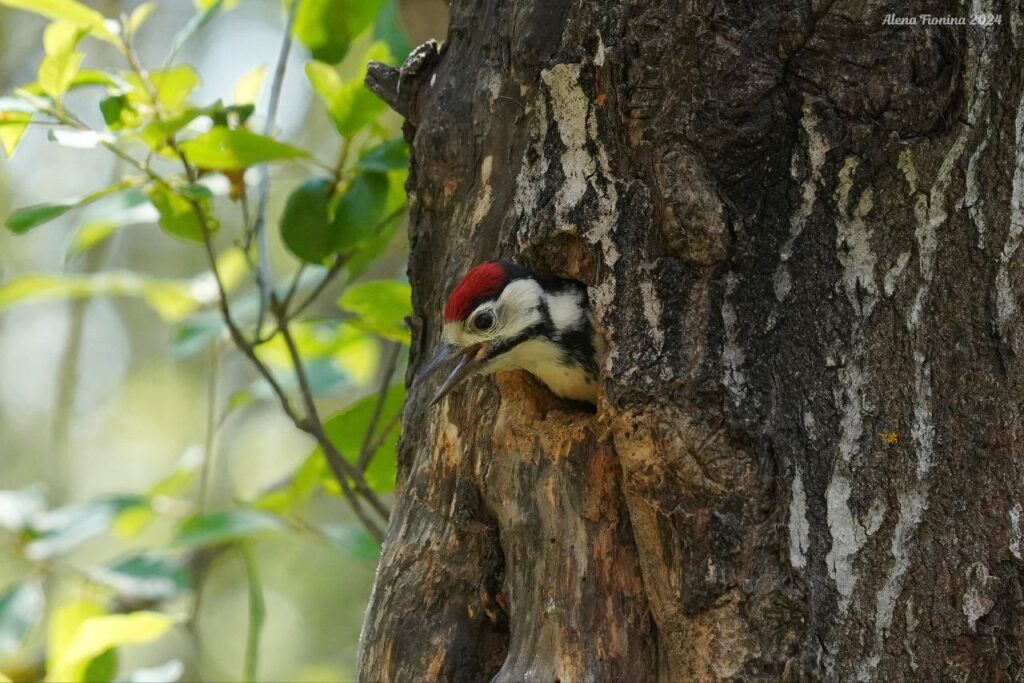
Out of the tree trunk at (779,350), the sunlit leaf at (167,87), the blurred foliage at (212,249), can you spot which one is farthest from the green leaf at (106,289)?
the tree trunk at (779,350)

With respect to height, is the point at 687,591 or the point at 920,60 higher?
the point at 920,60

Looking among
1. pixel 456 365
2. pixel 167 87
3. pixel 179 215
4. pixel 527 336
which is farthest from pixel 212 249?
pixel 527 336

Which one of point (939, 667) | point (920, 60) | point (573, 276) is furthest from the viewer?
point (573, 276)

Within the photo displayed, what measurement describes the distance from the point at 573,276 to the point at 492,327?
26cm

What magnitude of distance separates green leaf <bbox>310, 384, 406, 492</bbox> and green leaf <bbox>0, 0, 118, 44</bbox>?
1.19 m

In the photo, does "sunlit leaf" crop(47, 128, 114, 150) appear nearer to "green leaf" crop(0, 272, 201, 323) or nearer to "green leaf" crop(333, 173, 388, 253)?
"green leaf" crop(333, 173, 388, 253)

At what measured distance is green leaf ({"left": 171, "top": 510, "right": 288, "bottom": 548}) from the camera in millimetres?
2621

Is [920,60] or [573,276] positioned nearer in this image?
[920,60]

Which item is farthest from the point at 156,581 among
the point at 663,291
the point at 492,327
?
A: the point at 663,291

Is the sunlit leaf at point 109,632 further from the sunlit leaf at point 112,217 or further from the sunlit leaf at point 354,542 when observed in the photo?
the sunlit leaf at point 112,217

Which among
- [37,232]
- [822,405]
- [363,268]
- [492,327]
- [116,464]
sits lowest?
[116,464]

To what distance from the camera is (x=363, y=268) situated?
9.61 feet

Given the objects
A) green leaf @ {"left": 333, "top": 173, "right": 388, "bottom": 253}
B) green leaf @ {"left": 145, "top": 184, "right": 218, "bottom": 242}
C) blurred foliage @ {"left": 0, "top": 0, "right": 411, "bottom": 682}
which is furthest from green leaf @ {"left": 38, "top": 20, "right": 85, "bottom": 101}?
green leaf @ {"left": 333, "top": 173, "right": 388, "bottom": 253}

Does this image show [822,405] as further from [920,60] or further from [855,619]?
[920,60]
